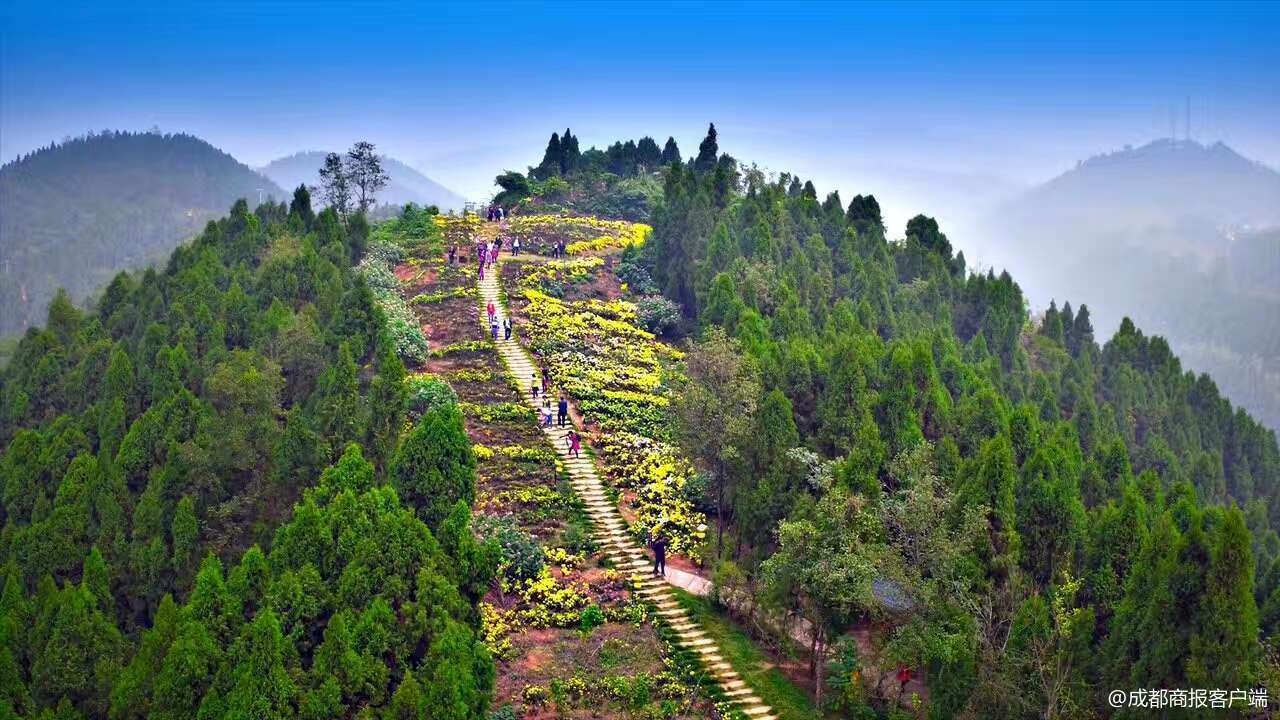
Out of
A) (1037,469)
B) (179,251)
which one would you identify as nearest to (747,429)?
(1037,469)

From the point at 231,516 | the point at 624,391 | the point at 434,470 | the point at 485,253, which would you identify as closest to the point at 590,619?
the point at 434,470

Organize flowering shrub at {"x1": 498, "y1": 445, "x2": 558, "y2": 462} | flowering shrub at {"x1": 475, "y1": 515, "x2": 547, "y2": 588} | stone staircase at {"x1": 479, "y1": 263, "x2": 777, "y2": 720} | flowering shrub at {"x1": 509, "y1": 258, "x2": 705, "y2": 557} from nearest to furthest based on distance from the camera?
stone staircase at {"x1": 479, "y1": 263, "x2": 777, "y2": 720}
flowering shrub at {"x1": 475, "y1": 515, "x2": 547, "y2": 588}
flowering shrub at {"x1": 509, "y1": 258, "x2": 705, "y2": 557}
flowering shrub at {"x1": 498, "y1": 445, "x2": 558, "y2": 462}

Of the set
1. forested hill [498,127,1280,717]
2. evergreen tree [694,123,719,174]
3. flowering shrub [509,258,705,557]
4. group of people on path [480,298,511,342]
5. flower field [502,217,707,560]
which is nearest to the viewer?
forested hill [498,127,1280,717]

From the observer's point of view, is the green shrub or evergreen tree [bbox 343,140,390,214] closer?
the green shrub

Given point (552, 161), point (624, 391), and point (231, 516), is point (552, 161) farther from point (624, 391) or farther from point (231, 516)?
point (231, 516)

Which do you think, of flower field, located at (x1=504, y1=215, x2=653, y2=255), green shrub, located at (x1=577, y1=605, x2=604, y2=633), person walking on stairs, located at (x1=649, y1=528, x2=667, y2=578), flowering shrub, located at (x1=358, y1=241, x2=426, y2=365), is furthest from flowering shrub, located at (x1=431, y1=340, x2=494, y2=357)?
green shrub, located at (x1=577, y1=605, x2=604, y2=633)

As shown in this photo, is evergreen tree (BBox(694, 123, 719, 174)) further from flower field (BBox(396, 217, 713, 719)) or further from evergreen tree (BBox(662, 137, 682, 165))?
flower field (BBox(396, 217, 713, 719))

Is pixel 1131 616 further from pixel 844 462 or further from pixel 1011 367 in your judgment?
pixel 1011 367
